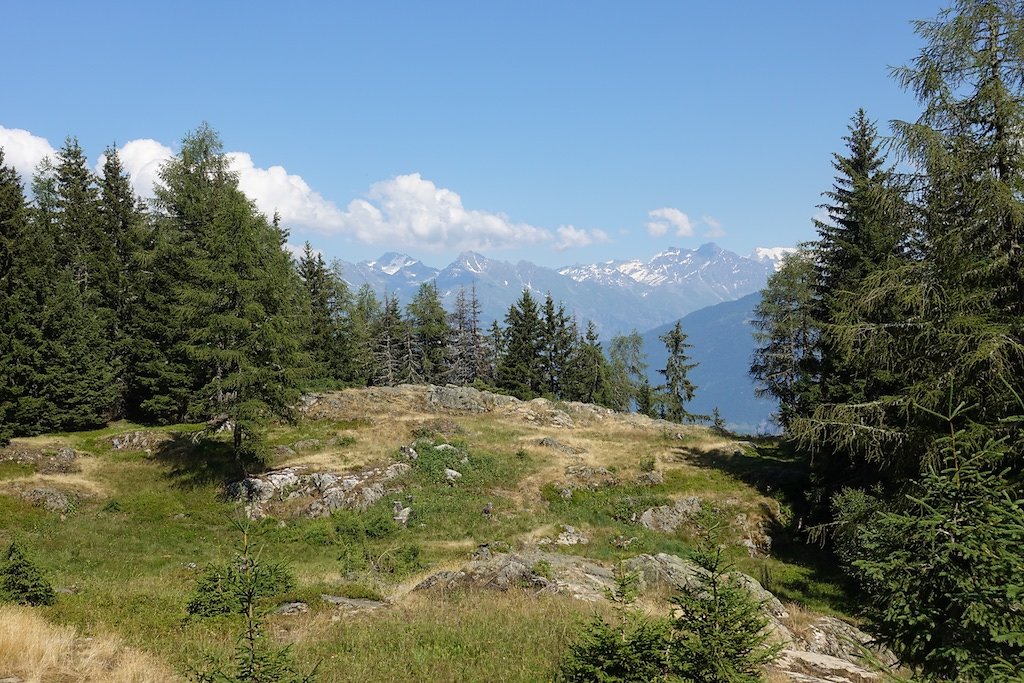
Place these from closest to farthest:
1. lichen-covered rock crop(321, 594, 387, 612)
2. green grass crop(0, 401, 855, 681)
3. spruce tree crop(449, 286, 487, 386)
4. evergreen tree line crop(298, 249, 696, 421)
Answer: green grass crop(0, 401, 855, 681) < lichen-covered rock crop(321, 594, 387, 612) < evergreen tree line crop(298, 249, 696, 421) < spruce tree crop(449, 286, 487, 386)

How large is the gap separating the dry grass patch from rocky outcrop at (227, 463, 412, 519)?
1925 cm

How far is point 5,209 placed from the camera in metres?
31.4

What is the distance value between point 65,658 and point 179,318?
25.3 meters

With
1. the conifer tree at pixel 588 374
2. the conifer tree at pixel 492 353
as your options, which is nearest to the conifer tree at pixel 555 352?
the conifer tree at pixel 588 374

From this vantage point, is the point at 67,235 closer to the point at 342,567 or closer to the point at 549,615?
the point at 342,567

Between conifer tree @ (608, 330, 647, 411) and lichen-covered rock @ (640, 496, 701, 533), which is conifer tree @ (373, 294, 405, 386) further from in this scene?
lichen-covered rock @ (640, 496, 701, 533)

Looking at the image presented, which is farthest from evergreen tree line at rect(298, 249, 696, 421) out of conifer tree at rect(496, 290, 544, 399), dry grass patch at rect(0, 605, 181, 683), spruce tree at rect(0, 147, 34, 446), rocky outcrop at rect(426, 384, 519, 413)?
dry grass patch at rect(0, 605, 181, 683)

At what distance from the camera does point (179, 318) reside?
2966 cm

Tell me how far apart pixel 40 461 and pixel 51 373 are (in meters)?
6.14

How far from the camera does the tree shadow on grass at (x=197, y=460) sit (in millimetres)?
29625

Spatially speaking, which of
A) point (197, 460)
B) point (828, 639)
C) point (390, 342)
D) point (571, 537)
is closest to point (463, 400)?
point (197, 460)

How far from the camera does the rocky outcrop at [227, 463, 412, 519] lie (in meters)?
27.7

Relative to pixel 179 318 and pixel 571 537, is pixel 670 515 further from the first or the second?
pixel 179 318

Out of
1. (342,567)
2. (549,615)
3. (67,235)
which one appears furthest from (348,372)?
(549,615)
